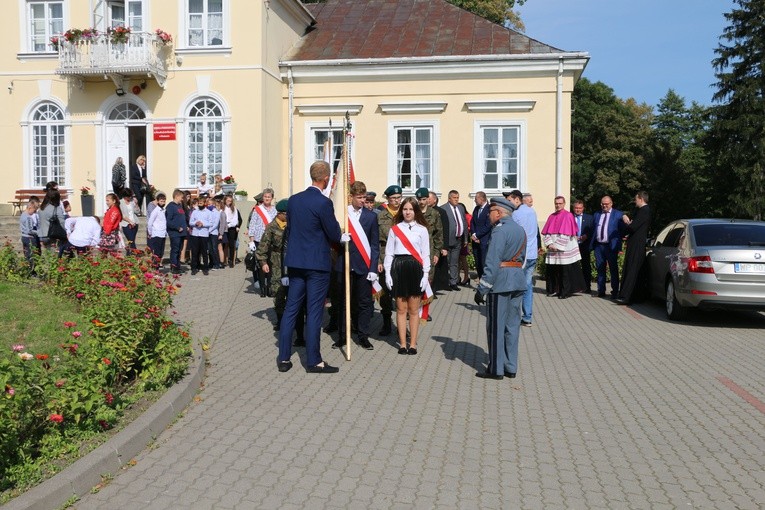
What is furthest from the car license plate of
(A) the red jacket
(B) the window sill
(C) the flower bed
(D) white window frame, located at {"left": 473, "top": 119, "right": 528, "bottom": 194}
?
(B) the window sill

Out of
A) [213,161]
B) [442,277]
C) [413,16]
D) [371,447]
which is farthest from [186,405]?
[413,16]

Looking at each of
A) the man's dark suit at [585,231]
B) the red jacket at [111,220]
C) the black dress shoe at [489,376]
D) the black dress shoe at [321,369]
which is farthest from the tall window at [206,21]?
the black dress shoe at [489,376]

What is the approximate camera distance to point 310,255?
7852 millimetres

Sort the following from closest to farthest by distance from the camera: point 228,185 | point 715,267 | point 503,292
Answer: point 503,292, point 715,267, point 228,185

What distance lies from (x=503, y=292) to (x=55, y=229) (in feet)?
33.1

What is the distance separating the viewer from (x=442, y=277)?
45.6 feet

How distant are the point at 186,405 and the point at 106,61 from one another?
17505mm

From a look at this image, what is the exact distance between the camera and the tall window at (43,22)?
2261cm

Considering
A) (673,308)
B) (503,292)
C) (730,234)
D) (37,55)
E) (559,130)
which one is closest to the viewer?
(503,292)

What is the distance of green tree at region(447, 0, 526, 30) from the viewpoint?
3766cm

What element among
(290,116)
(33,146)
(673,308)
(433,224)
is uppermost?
(290,116)

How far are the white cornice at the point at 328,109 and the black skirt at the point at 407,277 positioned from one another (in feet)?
48.2

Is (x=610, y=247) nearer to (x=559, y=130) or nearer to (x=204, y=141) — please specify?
(x=559, y=130)

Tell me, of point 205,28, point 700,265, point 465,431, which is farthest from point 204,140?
point 465,431
